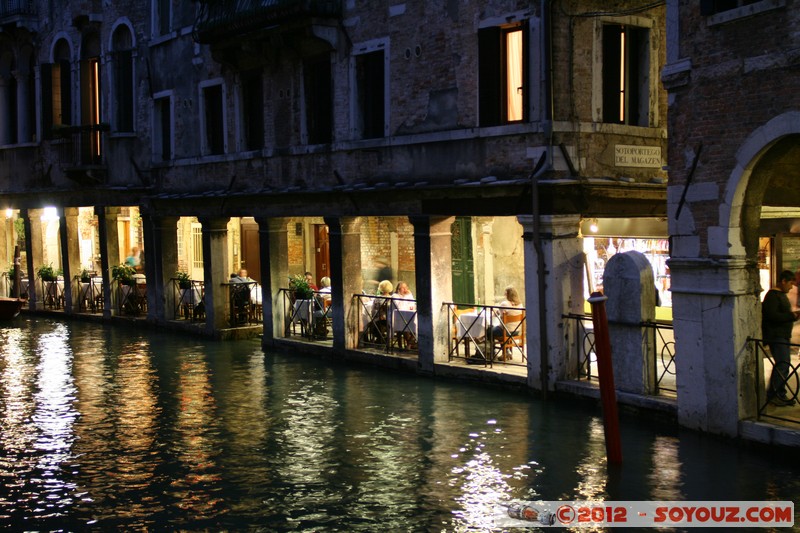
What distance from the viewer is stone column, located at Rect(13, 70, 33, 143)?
27.5m

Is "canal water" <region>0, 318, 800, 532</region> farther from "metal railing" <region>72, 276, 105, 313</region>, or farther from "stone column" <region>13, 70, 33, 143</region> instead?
"stone column" <region>13, 70, 33, 143</region>

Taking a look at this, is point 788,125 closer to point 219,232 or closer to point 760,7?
point 760,7

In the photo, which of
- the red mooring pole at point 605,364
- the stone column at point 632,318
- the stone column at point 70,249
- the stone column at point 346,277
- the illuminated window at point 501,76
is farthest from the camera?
the stone column at point 70,249

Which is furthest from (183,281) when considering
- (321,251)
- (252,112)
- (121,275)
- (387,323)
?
(387,323)

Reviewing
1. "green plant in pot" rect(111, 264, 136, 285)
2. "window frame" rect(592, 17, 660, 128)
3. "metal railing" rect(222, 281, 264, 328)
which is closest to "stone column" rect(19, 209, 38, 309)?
"green plant in pot" rect(111, 264, 136, 285)

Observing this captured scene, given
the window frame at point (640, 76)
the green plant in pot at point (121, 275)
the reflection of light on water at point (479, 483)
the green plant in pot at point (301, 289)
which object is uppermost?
the window frame at point (640, 76)

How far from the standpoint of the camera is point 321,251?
2628 centimetres

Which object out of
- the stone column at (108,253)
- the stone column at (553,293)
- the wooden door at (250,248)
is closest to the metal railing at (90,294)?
the stone column at (108,253)

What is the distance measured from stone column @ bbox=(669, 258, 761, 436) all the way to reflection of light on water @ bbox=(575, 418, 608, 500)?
1.02 meters

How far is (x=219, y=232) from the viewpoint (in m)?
21.5

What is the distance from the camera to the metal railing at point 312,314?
63.6 ft

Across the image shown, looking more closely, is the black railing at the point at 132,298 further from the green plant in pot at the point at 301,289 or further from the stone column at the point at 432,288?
the stone column at the point at 432,288

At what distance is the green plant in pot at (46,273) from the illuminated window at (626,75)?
17.9 m

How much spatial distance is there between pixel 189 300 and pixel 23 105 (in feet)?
28.4
